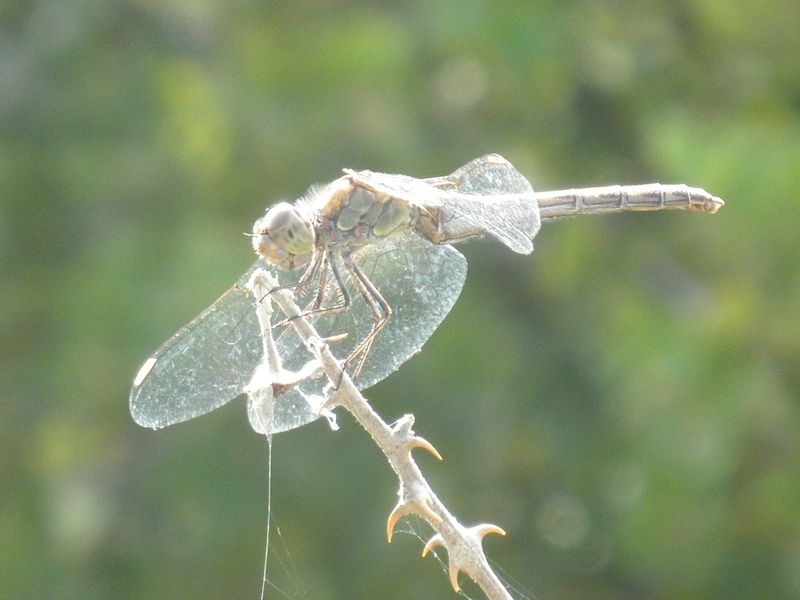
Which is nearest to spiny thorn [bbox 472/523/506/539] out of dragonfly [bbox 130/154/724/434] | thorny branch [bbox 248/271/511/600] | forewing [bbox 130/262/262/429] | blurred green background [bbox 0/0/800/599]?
thorny branch [bbox 248/271/511/600]

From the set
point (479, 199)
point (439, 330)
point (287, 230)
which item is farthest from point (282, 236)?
point (439, 330)

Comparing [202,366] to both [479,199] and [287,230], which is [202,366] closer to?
[287,230]

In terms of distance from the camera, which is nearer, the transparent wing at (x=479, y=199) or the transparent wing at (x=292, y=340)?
the transparent wing at (x=292, y=340)

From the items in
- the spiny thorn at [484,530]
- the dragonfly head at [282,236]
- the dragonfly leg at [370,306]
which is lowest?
the spiny thorn at [484,530]

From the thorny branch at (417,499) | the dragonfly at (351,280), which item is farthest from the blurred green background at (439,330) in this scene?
the thorny branch at (417,499)

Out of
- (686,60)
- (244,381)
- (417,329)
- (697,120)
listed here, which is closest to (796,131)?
(697,120)

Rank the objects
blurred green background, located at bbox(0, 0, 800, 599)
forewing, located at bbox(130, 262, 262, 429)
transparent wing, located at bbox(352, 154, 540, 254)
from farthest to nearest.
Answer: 1. blurred green background, located at bbox(0, 0, 800, 599)
2. transparent wing, located at bbox(352, 154, 540, 254)
3. forewing, located at bbox(130, 262, 262, 429)

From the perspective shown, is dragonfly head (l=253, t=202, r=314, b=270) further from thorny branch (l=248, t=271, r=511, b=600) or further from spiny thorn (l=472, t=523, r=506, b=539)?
spiny thorn (l=472, t=523, r=506, b=539)

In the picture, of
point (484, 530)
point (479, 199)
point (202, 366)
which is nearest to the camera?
point (484, 530)

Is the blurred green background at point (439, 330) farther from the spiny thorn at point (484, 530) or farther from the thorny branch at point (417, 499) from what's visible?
the thorny branch at point (417, 499)
